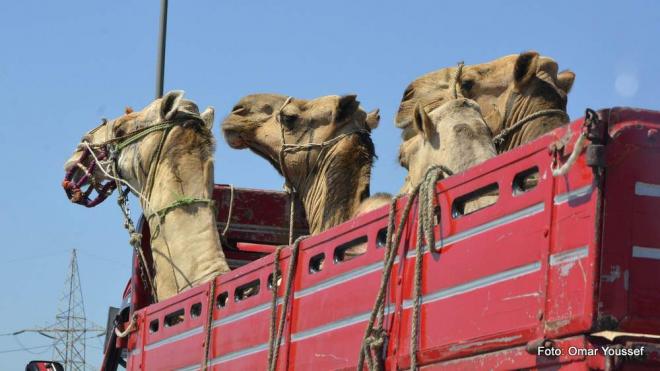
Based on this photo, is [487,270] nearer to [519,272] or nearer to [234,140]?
[519,272]

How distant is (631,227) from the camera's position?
181 inches

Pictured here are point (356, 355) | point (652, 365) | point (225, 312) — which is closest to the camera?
point (652, 365)

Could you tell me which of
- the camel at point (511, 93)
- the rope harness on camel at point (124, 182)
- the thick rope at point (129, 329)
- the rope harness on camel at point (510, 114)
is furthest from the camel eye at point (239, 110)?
the rope harness on camel at point (510, 114)

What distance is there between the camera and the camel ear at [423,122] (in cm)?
714

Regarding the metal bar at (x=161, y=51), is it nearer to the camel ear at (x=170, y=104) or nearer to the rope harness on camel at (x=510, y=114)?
the camel ear at (x=170, y=104)

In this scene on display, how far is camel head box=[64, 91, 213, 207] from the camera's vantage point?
396 inches

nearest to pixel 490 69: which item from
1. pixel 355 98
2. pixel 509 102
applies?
pixel 509 102

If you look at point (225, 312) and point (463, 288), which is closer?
point (463, 288)

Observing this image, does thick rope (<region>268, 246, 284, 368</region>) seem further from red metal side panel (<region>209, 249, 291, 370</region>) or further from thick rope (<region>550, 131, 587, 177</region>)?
thick rope (<region>550, 131, 587, 177</region>)

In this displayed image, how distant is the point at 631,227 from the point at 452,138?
251 centimetres

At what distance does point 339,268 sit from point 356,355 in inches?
20.3

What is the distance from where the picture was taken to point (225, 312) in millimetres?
7395

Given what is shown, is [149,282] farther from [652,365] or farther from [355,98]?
[652,365]

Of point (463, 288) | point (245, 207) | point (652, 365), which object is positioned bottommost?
point (652, 365)
